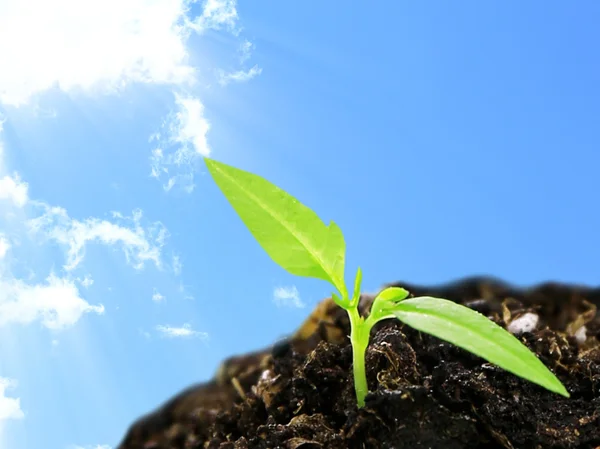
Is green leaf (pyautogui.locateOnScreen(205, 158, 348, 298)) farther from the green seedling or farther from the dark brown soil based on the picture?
the dark brown soil

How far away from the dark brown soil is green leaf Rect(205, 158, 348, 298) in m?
0.22

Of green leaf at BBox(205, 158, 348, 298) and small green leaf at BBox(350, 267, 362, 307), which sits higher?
green leaf at BBox(205, 158, 348, 298)

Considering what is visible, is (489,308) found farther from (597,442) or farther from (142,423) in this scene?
(142,423)

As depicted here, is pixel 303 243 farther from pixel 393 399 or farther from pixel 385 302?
pixel 393 399

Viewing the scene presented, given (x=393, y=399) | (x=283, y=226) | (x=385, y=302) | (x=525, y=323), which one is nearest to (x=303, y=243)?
(x=283, y=226)

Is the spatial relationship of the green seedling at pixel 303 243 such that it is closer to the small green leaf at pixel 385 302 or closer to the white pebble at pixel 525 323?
the small green leaf at pixel 385 302

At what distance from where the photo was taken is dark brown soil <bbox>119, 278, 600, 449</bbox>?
3.54ft

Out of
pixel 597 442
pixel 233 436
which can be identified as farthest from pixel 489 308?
pixel 233 436

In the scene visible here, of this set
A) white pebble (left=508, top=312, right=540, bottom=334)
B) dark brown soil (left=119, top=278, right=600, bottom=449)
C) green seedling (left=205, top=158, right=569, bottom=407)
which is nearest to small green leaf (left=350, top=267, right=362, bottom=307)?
green seedling (left=205, top=158, right=569, bottom=407)

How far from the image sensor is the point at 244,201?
1.11 m

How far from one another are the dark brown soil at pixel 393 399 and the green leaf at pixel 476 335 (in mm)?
134

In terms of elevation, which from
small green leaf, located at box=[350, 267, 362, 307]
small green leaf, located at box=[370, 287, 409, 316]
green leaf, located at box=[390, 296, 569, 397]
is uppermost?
small green leaf, located at box=[350, 267, 362, 307]

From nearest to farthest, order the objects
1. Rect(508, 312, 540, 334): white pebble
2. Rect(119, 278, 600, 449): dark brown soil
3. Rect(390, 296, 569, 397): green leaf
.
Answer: Rect(390, 296, 569, 397): green leaf
Rect(119, 278, 600, 449): dark brown soil
Rect(508, 312, 540, 334): white pebble

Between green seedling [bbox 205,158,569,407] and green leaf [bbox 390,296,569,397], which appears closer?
green leaf [bbox 390,296,569,397]
